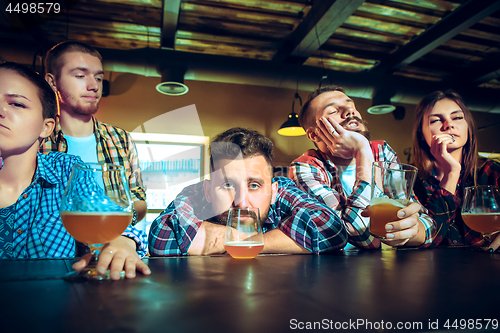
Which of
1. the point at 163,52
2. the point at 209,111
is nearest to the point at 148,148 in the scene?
the point at 209,111

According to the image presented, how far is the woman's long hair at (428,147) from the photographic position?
Answer: 1.69 metres

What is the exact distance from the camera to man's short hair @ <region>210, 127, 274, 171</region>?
138 centimetres

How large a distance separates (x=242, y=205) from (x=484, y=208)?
0.81 metres

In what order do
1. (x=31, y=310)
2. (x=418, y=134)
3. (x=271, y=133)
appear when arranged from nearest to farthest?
(x=31, y=310), (x=418, y=134), (x=271, y=133)

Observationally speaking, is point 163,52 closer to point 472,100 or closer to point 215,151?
point 215,151

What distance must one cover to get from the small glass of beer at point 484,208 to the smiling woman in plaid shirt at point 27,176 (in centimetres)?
144

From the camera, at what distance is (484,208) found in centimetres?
96

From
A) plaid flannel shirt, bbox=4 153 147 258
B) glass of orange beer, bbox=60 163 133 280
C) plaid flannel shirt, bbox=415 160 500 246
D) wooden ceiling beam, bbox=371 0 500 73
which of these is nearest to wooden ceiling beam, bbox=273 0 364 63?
wooden ceiling beam, bbox=371 0 500 73

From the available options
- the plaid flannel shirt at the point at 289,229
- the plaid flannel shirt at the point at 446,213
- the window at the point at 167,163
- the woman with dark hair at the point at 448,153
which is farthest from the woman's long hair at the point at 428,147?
the window at the point at 167,163

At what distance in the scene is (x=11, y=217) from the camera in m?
1.09

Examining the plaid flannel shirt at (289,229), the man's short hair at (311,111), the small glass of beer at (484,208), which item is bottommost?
the plaid flannel shirt at (289,229)

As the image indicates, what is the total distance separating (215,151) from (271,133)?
336 cm

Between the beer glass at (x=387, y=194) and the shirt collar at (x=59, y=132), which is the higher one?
the shirt collar at (x=59, y=132)

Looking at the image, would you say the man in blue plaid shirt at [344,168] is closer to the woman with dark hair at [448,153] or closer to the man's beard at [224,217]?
the woman with dark hair at [448,153]
